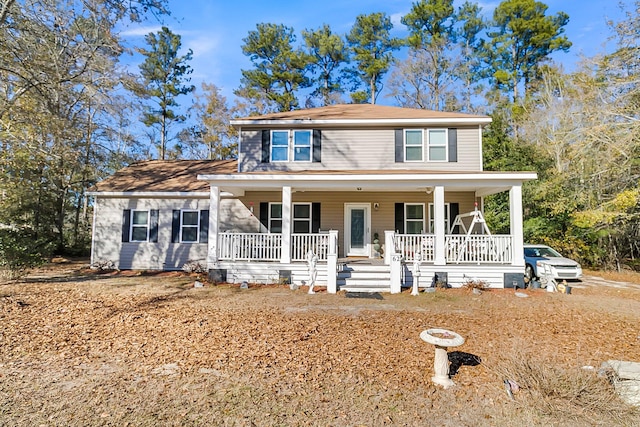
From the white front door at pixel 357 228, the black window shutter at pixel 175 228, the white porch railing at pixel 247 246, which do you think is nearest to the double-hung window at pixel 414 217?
the white front door at pixel 357 228

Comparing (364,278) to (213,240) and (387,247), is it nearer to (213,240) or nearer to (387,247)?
(387,247)

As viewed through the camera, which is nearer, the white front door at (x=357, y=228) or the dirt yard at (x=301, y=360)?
the dirt yard at (x=301, y=360)

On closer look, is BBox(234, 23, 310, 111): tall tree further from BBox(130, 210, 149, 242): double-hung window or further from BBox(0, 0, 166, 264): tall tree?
BBox(130, 210, 149, 242): double-hung window

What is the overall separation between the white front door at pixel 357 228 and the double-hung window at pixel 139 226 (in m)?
7.90

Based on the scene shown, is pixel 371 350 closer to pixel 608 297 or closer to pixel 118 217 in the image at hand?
pixel 608 297

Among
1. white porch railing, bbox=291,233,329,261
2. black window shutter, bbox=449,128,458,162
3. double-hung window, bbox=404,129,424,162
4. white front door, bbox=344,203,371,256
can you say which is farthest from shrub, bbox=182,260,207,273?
black window shutter, bbox=449,128,458,162

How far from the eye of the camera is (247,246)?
1024cm

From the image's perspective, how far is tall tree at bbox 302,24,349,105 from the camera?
26234mm

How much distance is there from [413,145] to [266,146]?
17.5ft

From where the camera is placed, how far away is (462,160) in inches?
455

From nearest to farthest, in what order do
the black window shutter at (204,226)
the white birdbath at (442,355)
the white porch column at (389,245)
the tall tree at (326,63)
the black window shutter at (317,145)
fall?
1. the white birdbath at (442,355)
2. the white porch column at (389,245)
3. the black window shutter at (317,145)
4. the black window shutter at (204,226)
5. the tall tree at (326,63)

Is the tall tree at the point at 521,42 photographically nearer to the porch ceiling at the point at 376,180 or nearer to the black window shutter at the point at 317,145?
the porch ceiling at the point at 376,180

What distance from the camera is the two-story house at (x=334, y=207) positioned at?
9.62 meters

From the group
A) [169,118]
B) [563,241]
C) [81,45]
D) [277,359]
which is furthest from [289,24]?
[277,359]
